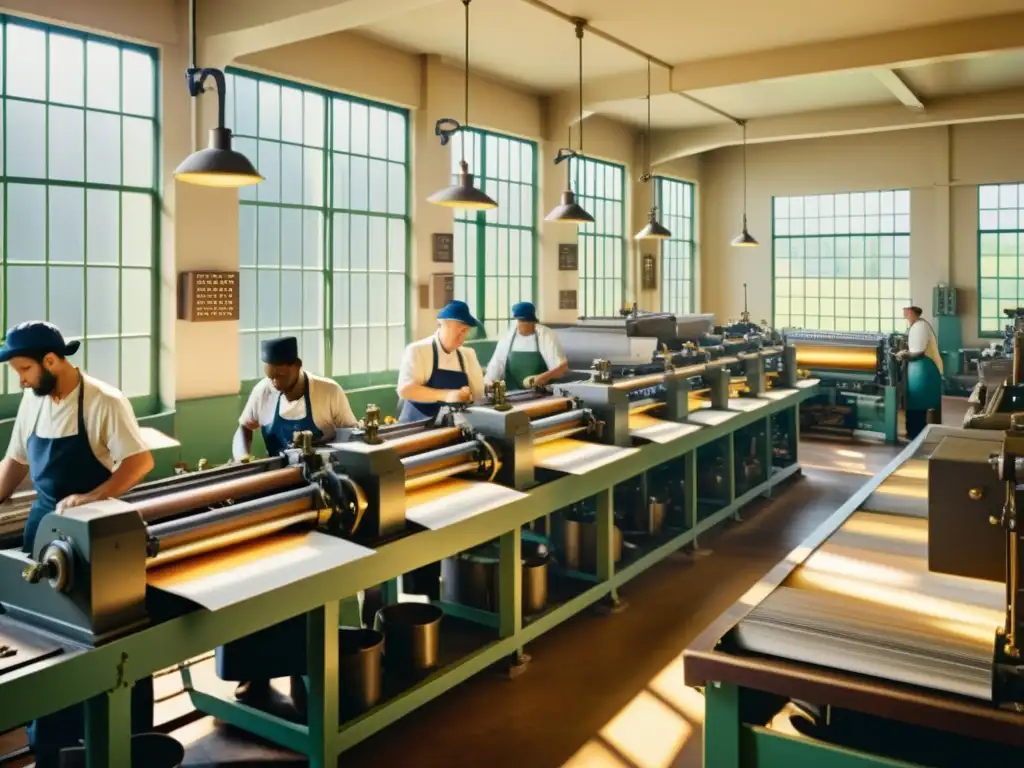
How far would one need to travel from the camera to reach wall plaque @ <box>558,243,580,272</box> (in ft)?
29.5

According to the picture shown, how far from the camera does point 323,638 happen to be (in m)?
2.56

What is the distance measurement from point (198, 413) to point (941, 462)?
4535 mm

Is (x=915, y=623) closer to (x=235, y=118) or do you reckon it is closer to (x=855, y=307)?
(x=235, y=118)

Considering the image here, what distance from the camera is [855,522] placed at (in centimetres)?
268

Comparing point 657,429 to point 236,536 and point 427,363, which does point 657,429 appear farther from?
point 236,536

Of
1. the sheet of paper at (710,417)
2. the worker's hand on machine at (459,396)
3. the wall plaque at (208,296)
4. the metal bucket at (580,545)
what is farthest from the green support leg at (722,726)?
the wall plaque at (208,296)

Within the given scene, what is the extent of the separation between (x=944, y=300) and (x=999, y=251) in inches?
33.1

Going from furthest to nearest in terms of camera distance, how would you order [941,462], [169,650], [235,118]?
[235,118], [169,650], [941,462]

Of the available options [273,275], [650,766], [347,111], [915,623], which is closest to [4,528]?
[650,766]

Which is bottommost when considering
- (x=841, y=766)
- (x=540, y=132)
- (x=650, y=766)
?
(x=650, y=766)

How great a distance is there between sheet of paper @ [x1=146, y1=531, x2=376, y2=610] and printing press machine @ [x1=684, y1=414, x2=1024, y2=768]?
1087mm

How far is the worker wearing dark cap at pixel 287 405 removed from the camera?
348 cm

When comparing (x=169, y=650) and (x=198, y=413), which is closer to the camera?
(x=169, y=650)

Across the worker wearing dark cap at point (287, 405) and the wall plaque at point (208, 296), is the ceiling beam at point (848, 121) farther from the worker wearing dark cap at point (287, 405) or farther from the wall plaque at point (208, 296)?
the worker wearing dark cap at point (287, 405)
